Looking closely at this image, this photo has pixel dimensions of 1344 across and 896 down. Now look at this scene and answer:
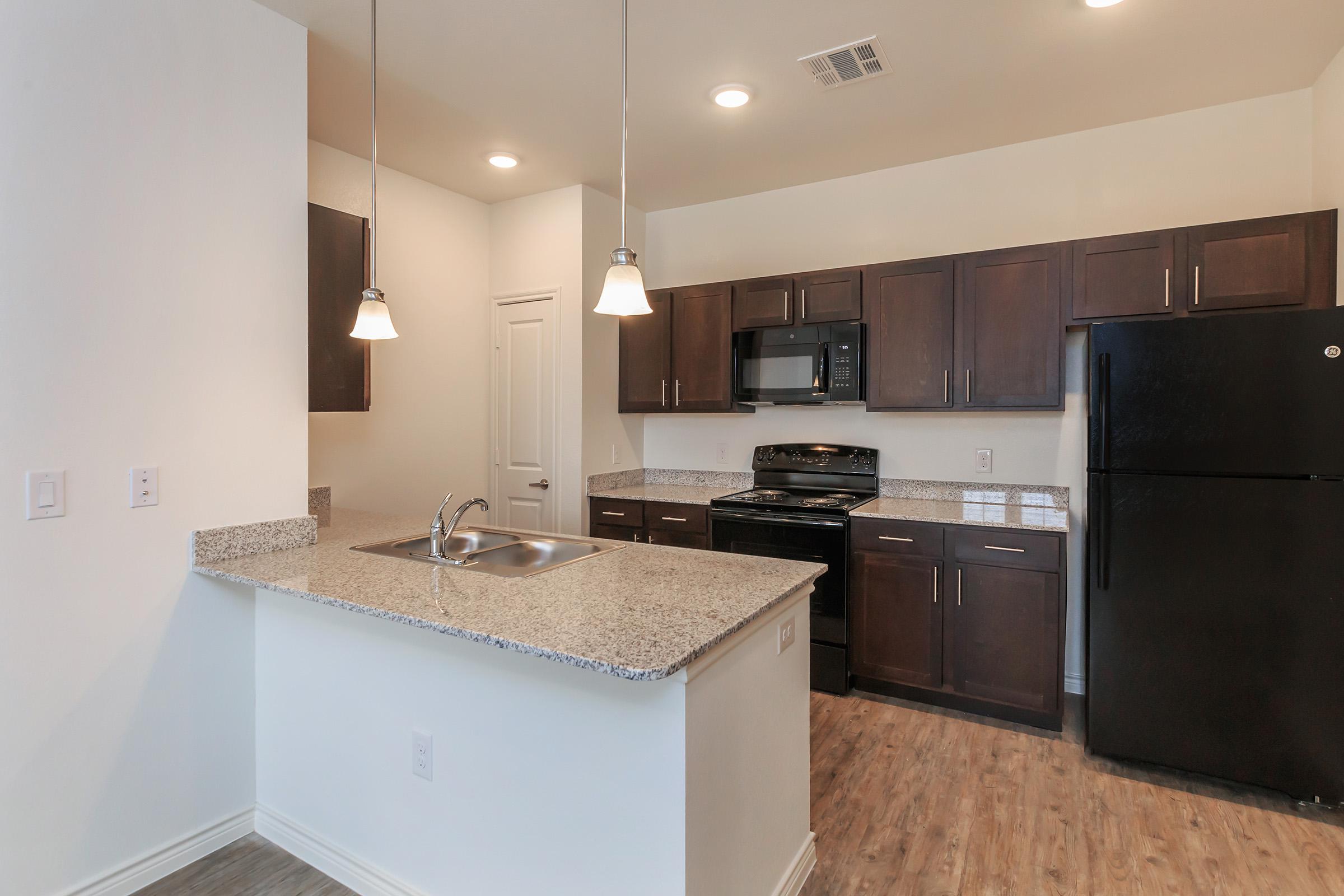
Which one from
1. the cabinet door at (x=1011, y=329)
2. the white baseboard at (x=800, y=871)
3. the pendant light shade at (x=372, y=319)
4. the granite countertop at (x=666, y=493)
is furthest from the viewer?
the granite countertop at (x=666, y=493)

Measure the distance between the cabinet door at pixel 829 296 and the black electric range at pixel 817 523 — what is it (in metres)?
0.74

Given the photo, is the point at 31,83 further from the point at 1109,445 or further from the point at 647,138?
the point at 1109,445

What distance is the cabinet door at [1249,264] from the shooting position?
2.61 meters

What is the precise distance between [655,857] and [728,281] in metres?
3.21

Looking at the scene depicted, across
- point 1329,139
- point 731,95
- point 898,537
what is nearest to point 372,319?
point 731,95

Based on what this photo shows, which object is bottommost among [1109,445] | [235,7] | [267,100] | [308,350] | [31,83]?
[1109,445]

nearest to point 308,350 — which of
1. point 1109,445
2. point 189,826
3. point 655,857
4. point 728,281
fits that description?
point 189,826

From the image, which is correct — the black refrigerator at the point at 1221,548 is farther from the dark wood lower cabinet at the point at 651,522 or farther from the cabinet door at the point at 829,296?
the dark wood lower cabinet at the point at 651,522

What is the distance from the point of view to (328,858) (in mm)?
2000

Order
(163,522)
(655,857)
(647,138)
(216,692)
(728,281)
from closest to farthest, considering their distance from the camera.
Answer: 1. (655,857)
2. (163,522)
3. (216,692)
4. (647,138)
5. (728,281)

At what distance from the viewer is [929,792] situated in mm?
2424

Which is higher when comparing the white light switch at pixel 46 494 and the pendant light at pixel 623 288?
the pendant light at pixel 623 288

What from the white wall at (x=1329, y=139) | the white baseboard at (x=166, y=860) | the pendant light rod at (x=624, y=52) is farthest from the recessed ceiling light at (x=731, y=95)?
the white baseboard at (x=166, y=860)

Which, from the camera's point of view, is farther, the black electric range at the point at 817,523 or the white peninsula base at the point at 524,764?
the black electric range at the point at 817,523
